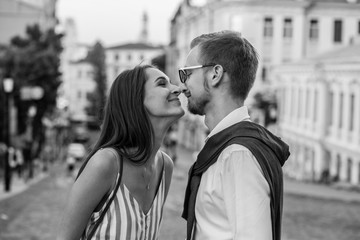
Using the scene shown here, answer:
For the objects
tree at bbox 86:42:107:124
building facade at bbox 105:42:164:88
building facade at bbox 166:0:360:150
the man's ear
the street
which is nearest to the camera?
the man's ear

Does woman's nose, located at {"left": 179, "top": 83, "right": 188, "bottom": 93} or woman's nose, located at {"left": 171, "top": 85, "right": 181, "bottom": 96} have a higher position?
woman's nose, located at {"left": 179, "top": 83, "right": 188, "bottom": 93}

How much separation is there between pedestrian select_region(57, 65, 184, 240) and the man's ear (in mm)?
486

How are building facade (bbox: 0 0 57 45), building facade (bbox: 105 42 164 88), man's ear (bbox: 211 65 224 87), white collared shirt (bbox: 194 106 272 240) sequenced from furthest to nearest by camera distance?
building facade (bbox: 105 42 164 88) → building facade (bbox: 0 0 57 45) → man's ear (bbox: 211 65 224 87) → white collared shirt (bbox: 194 106 272 240)

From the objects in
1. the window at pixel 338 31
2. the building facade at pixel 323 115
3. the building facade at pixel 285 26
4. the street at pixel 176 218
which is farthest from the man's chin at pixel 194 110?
the window at pixel 338 31

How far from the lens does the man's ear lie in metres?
3.06

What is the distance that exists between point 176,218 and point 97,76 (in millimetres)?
95652

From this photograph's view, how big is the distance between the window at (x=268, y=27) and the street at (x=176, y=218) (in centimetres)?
3444

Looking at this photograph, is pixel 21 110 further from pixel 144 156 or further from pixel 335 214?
pixel 144 156

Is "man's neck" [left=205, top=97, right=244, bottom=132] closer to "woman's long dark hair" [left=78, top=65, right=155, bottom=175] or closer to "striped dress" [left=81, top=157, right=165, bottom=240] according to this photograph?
"woman's long dark hair" [left=78, top=65, right=155, bottom=175]

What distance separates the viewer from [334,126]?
3275 centimetres

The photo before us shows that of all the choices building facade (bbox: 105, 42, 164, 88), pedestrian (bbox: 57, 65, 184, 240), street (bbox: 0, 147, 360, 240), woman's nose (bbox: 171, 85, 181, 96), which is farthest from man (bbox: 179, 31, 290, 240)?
building facade (bbox: 105, 42, 164, 88)

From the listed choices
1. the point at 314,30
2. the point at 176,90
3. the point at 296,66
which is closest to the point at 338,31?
the point at 314,30

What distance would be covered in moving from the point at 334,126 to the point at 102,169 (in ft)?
99.8

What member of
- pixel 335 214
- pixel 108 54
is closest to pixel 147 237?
pixel 335 214
